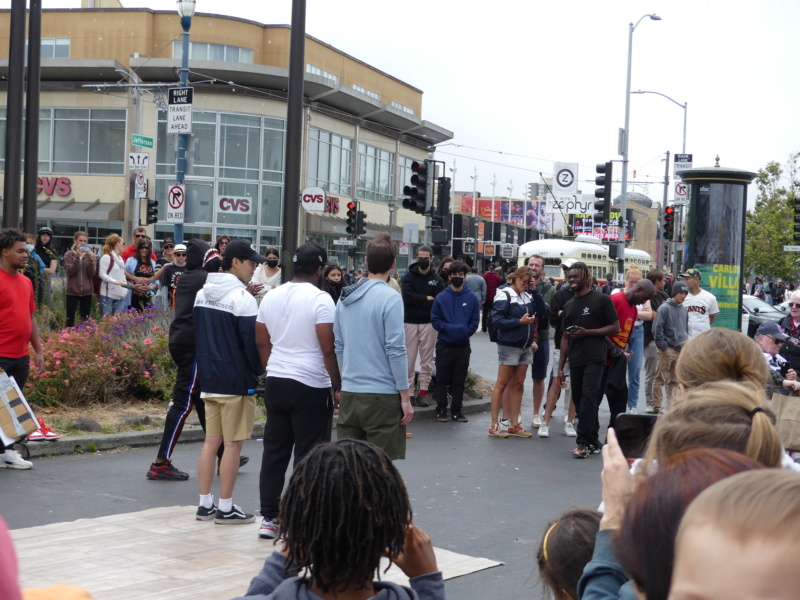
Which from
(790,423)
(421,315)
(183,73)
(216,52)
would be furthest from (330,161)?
(790,423)

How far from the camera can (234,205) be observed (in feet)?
148

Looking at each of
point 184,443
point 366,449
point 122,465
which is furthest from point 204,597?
point 184,443

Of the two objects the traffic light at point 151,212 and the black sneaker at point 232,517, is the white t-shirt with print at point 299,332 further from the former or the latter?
the traffic light at point 151,212

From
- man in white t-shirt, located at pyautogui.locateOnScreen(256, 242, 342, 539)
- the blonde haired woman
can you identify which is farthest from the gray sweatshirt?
the blonde haired woman

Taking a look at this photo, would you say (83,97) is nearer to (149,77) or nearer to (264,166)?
(149,77)

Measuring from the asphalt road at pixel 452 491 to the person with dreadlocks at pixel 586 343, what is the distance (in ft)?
1.07

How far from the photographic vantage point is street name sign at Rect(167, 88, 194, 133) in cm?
1998

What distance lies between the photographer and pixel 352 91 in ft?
152

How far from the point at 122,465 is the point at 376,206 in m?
46.0

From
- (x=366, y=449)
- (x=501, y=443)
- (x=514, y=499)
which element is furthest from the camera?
(x=501, y=443)

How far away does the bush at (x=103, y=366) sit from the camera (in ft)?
35.4

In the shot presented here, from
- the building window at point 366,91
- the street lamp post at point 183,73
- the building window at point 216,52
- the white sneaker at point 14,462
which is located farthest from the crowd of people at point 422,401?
the building window at point 366,91

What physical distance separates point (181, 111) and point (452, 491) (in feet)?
45.4

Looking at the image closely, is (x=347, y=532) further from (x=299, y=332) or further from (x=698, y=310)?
(x=698, y=310)
